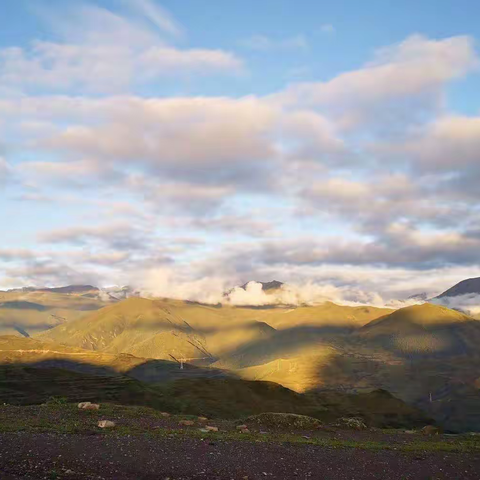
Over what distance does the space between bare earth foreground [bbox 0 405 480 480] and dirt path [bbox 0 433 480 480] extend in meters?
0.05

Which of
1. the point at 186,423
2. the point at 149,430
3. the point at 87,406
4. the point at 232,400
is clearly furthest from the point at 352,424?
the point at 232,400

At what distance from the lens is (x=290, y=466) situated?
27.0 meters

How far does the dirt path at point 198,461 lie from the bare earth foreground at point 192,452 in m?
0.05

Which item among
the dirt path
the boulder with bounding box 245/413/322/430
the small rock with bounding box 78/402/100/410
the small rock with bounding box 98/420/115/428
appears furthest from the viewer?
the boulder with bounding box 245/413/322/430

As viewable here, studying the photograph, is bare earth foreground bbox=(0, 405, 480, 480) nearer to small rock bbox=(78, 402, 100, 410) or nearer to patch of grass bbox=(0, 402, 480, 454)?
patch of grass bbox=(0, 402, 480, 454)

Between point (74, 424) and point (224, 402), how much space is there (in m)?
139

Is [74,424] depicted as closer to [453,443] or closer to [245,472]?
[245,472]

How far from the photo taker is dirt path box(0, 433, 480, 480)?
77.0ft

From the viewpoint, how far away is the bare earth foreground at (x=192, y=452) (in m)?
24.0

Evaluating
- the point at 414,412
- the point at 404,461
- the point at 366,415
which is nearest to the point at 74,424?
the point at 404,461

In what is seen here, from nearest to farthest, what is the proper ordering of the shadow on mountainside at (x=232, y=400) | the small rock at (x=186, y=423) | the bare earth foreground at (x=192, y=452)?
the bare earth foreground at (x=192, y=452)
the small rock at (x=186, y=423)
the shadow on mountainside at (x=232, y=400)

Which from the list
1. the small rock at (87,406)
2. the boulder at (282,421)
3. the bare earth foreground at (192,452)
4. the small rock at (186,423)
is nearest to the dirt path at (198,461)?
the bare earth foreground at (192,452)

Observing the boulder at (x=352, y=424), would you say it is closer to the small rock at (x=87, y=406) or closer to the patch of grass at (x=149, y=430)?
the patch of grass at (x=149, y=430)

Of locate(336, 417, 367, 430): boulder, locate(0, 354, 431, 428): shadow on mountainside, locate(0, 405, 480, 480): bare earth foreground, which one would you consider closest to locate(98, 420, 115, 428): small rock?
locate(0, 405, 480, 480): bare earth foreground
